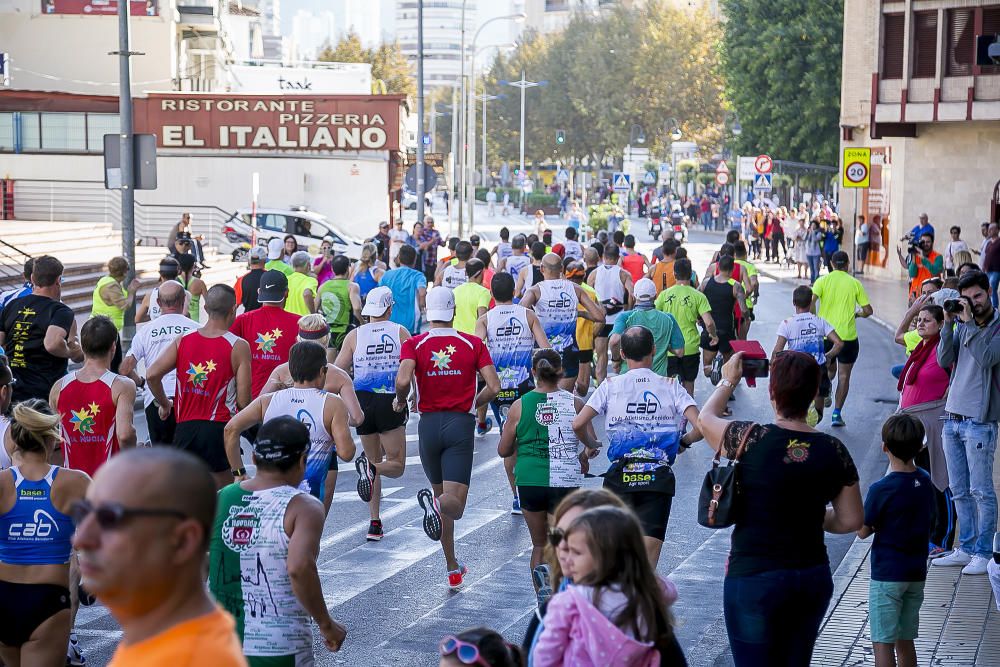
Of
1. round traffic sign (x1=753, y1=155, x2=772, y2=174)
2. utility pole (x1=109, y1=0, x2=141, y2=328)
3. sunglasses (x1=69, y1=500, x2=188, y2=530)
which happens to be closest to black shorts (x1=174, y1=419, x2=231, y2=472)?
sunglasses (x1=69, y1=500, x2=188, y2=530)

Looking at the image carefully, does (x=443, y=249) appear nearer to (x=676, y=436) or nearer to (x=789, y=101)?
(x=789, y=101)

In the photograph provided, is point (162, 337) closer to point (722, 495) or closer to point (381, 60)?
point (722, 495)

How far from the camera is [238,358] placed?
8.98 metres

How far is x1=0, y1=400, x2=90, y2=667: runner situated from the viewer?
5.91 m

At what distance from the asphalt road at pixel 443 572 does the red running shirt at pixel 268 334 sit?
1.41 meters

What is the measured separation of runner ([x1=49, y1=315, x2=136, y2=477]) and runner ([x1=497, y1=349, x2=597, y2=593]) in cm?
231

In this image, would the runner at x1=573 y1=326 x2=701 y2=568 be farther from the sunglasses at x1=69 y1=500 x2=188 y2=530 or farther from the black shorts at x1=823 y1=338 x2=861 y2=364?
the black shorts at x1=823 y1=338 x2=861 y2=364

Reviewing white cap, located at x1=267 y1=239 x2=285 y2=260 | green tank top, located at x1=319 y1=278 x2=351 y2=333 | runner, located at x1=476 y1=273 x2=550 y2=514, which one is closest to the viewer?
runner, located at x1=476 y1=273 x2=550 y2=514

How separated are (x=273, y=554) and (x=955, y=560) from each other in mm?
5857

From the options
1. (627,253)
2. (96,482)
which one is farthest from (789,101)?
(96,482)

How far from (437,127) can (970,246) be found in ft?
346

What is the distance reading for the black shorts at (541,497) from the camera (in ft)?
27.6

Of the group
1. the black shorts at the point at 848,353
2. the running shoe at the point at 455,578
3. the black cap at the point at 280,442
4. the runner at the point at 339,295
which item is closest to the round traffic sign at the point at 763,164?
the black shorts at the point at 848,353

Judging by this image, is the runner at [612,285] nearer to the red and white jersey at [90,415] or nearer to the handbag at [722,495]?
the red and white jersey at [90,415]
